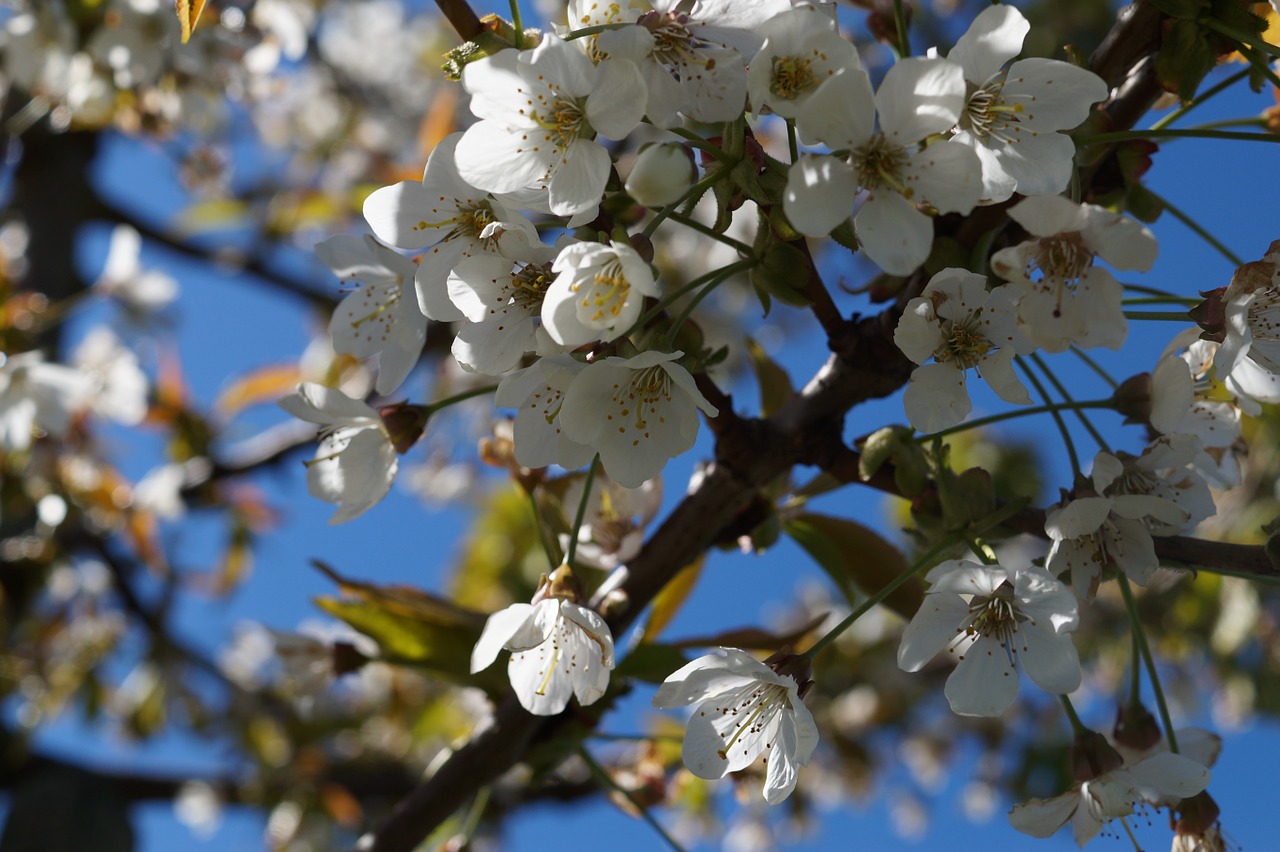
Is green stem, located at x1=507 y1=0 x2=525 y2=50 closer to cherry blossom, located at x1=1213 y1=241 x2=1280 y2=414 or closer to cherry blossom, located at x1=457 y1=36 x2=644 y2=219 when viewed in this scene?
cherry blossom, located at x1=457 y1=36 x2=644 y2=219

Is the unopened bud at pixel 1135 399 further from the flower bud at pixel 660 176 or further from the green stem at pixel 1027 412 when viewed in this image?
the flower bud at pixel 660 176

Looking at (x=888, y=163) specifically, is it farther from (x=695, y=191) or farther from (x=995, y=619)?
(x=995, y=619)

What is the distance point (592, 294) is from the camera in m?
0.59

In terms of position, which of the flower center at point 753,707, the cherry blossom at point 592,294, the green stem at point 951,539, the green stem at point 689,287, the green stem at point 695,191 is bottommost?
the flower center at point 753,707

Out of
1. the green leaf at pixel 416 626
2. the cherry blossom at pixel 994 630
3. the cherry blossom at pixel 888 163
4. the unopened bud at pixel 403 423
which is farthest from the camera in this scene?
the green leaf at pixel 416 626

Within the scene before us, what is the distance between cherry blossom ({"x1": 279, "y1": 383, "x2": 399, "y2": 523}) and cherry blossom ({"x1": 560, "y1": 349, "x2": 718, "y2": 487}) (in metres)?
0.20

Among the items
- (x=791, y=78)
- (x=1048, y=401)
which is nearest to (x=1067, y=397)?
(x=1048, y=401)

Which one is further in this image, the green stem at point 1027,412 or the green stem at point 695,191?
the green stem at point 1027,412

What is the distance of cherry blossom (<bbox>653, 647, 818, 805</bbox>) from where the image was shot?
72 centimetres

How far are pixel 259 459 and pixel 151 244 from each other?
3.43 ft

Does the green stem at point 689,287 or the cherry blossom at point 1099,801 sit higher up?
the green stem at point 689,287

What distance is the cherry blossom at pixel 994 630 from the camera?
0.67m

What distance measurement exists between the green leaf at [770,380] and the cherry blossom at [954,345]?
291 millimetres

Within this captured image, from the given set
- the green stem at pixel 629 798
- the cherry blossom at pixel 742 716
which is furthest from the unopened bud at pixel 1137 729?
the green stem at pixel 629 798
